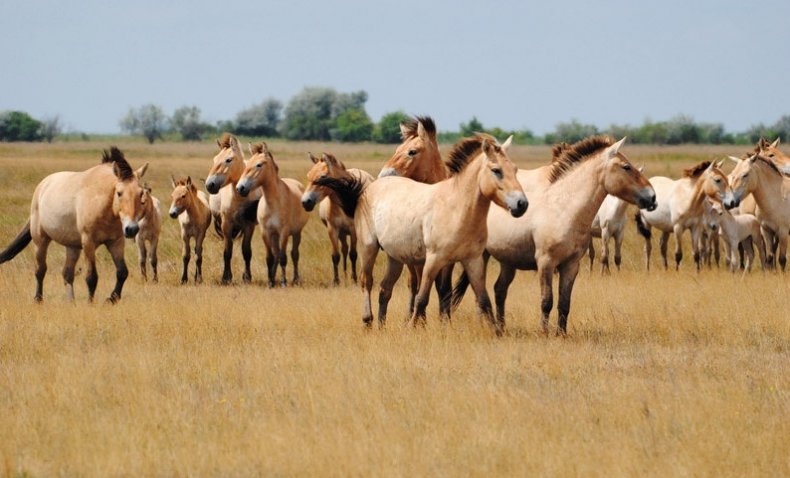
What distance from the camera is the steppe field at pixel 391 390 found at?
7512mm

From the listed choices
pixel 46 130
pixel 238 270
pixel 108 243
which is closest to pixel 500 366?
pixel 108 243

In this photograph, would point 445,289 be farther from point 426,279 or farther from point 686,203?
point 686,203

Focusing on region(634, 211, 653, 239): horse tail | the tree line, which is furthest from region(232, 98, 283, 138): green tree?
region(634, 211, 653, 239): horse tail

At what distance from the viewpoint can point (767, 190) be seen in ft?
65.3

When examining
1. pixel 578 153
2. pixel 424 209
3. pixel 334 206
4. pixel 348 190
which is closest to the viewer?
pixel 424 209

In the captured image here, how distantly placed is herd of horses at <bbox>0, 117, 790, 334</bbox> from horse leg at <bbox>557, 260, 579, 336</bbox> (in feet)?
0.04

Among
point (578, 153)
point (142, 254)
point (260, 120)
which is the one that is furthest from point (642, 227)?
point (260, 120)

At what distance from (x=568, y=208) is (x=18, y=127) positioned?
8185 cm

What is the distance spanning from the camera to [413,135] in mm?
14617

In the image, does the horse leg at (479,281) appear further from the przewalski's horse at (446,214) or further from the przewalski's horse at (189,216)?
the przewalski's horse at (189,216)

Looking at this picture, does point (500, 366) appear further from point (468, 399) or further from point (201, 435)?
point (201, 435)

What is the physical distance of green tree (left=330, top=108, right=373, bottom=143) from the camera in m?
98.8

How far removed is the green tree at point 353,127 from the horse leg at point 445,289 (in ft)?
278

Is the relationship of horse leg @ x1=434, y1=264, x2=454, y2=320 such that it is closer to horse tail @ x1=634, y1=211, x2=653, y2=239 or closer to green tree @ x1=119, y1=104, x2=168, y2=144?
horse tail @ x1=634, y1=211, x2=653, y2=239
